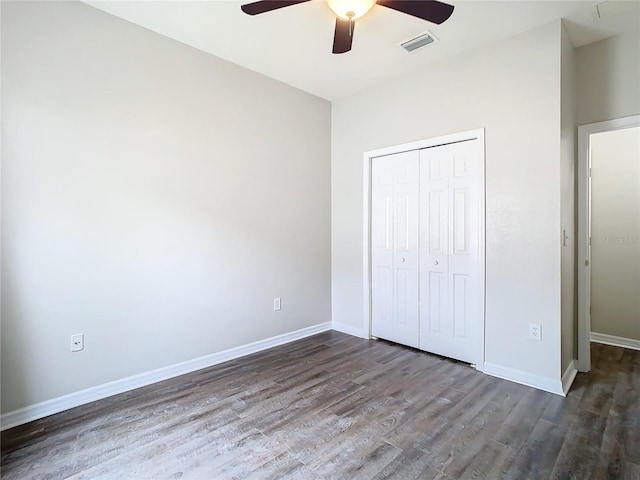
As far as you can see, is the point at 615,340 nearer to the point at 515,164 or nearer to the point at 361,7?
the point at 515,164

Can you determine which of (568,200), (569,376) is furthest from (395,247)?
(569,376)

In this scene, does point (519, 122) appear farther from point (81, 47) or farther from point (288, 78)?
point (81, 47)

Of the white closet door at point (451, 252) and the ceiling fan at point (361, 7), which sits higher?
the ceiling fan at point (361, 7)

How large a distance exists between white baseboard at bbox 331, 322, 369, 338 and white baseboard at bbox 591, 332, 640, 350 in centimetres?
251

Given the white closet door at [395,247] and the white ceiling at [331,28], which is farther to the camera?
the white closet door at [395,247]

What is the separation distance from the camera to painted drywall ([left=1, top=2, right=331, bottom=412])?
6.81 ft

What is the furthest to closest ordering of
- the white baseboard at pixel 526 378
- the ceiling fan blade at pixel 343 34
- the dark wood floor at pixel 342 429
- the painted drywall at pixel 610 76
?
the painted drywall at pixel 610 76, the white baseboard at pixel 526 378, the ceiling fan blade at pixel 343 34, the dark wood floor at pixel 342 429

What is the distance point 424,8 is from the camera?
1.87 m

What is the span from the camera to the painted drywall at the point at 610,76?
8.49ft

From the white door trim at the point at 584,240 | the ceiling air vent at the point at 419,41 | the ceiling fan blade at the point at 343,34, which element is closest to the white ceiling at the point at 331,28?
the ceiling air vent at the point at 419,41

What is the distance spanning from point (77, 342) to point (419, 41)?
3455 millimetres

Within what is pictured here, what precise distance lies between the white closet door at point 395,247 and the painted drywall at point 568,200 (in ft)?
3.89

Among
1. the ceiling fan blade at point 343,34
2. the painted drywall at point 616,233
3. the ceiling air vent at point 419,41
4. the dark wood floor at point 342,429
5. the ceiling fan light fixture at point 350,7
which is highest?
the ceiling air vent at point 419,41

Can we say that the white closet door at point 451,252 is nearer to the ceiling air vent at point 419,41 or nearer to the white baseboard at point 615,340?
the ceiling air vent at point 419,41
